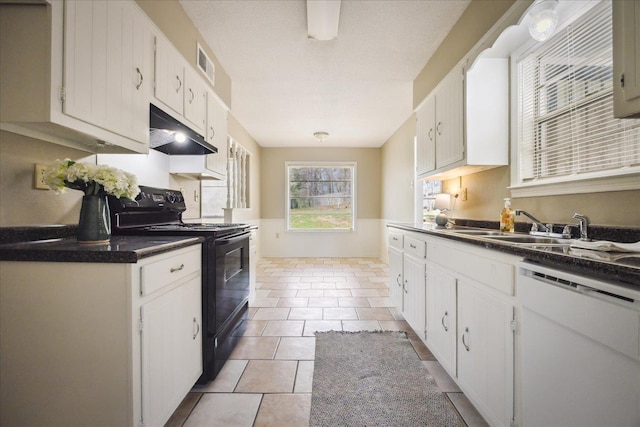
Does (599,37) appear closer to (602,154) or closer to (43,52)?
(602,154)

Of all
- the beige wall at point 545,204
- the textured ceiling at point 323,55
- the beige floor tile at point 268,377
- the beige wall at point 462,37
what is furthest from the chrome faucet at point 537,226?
the beige floor tile at point 268,377

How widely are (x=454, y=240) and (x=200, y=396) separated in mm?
1697

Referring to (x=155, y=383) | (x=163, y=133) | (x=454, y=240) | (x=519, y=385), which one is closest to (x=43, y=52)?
(x=163, y=133)

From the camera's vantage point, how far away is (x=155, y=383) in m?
1.20

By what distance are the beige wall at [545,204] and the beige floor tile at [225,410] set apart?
2008 mm

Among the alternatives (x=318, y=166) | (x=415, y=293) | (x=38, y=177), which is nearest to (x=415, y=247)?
(x=415, y=293)

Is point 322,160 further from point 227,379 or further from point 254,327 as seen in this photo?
point 227,379

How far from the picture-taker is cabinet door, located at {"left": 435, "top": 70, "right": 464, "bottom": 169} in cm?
221

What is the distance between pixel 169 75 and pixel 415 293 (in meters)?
2.39

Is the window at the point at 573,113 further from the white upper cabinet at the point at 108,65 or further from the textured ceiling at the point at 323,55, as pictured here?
the white upper cabinet at the point at 108,65

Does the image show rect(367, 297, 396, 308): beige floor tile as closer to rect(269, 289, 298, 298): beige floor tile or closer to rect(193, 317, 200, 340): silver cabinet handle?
rect(269, 289, 298, 298): beige floor tile

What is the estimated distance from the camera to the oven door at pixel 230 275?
183 cm

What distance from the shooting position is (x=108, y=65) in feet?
4.50

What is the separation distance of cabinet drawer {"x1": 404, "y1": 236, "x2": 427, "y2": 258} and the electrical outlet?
7.29 feet
